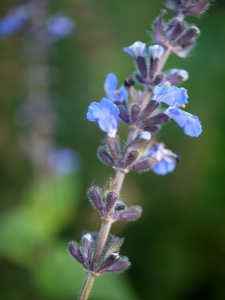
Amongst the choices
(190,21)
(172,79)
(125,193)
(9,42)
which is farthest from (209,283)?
(9,42)

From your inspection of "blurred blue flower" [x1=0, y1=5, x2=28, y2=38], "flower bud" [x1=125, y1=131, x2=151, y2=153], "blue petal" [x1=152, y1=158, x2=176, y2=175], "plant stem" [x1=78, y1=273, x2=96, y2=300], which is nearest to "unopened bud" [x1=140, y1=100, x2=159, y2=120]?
"flower bud" [x1=125, y1=131, x2=151, y2=153]

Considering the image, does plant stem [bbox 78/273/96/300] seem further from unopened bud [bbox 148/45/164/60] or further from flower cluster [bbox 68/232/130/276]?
unopened bud [bbox 148/45/164/60]

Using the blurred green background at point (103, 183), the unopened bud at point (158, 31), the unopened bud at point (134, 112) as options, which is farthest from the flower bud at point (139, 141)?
the blurred green background at point (103, 183)

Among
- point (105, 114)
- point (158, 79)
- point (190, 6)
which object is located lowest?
point (105, 114)

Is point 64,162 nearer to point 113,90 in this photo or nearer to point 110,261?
point 113,90

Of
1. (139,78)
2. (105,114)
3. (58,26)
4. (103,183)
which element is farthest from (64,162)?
(105,114)

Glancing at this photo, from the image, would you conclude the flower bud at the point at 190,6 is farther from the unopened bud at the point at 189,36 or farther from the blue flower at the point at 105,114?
the blue flower at the point at 105,114

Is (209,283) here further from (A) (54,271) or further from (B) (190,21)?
(B) (190,21)
